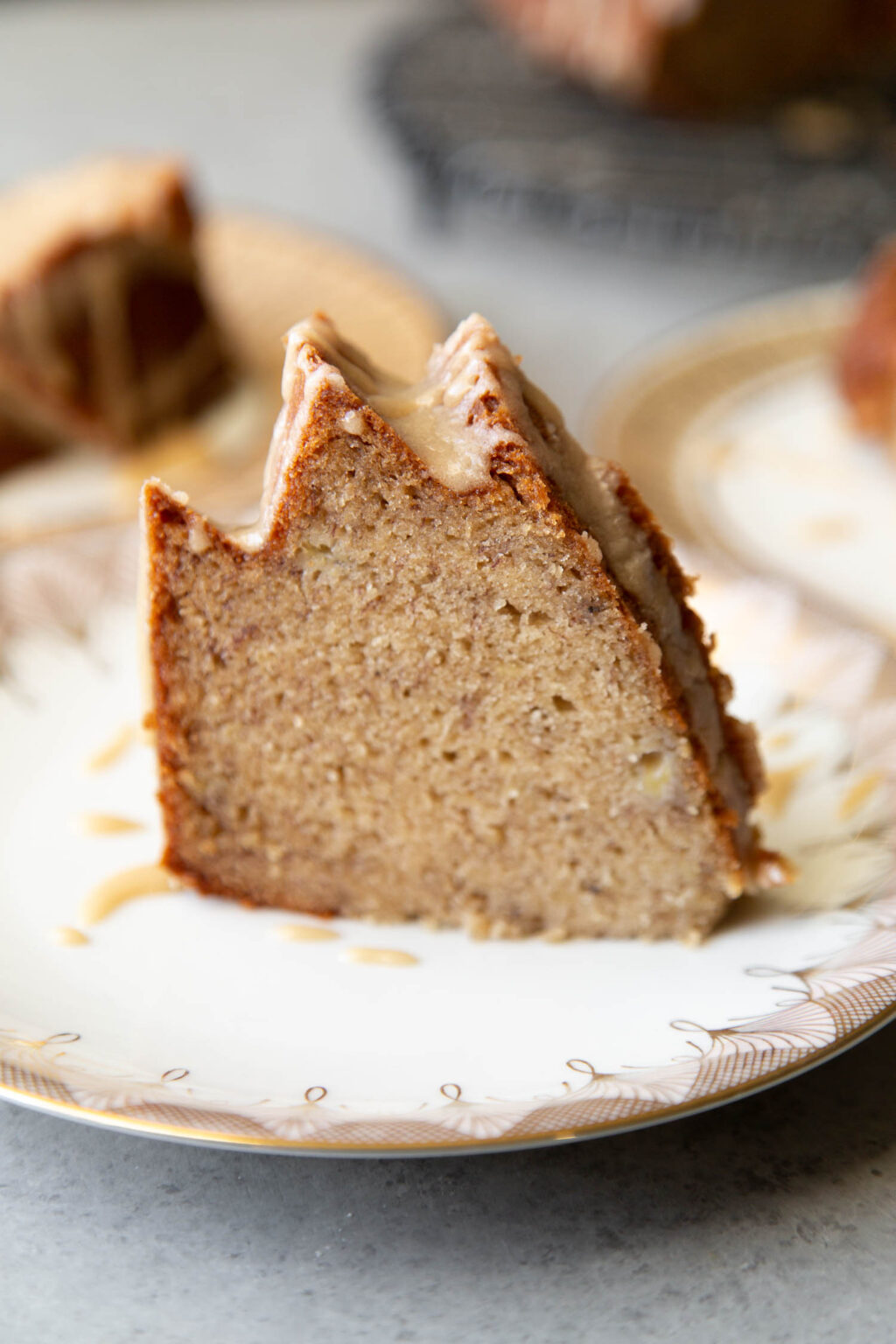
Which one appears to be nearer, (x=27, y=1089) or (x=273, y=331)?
(x=27, y=1089)

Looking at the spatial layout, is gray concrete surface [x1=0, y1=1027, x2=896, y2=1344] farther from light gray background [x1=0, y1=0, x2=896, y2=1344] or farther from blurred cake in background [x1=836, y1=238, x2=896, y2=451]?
blurred cake in background [x1=836, y1=238, x2=896, y2=451]

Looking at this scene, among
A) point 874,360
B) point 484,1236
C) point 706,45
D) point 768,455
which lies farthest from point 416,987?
point 706,45

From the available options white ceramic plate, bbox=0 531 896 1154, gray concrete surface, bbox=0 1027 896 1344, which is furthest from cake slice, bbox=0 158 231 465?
gray concrete surface, bbox=0 1027 896 1344

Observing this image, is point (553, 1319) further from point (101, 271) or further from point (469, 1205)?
point (101, 271)

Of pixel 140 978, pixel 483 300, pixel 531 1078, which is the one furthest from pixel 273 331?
pixel 531 1078

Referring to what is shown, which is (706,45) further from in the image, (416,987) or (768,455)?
(416,987)

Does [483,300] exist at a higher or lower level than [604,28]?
lower
